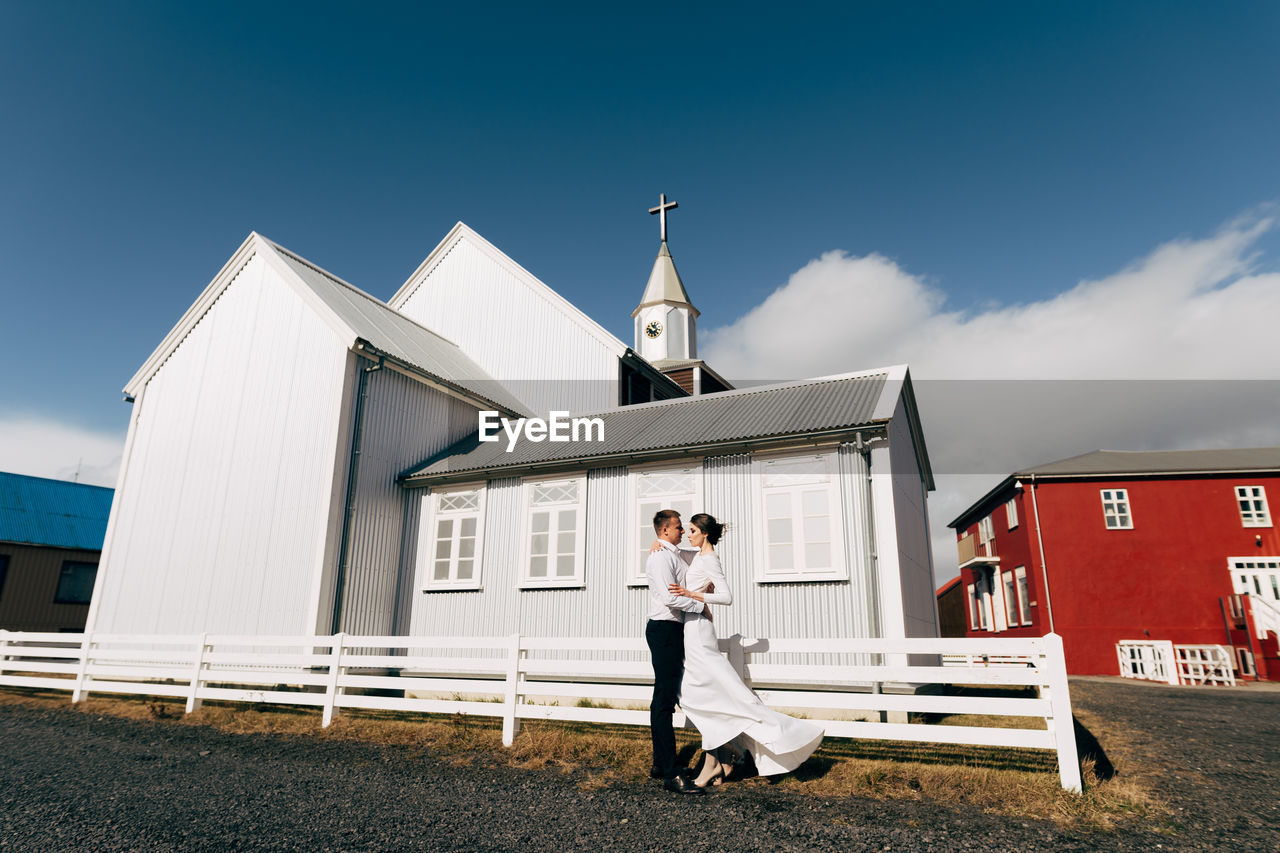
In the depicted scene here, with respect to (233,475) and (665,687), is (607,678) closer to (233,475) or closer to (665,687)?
(665,687)

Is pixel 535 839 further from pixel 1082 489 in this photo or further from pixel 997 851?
pixel 1082 489

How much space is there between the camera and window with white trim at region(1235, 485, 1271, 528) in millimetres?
24406

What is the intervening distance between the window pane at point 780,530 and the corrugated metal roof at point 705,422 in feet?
4.28

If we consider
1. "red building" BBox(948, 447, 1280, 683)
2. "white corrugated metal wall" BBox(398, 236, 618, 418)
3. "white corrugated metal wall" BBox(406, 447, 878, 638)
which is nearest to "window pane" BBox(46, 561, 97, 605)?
"white corrugated metal wall" BBox(398, 236, 618, 418)

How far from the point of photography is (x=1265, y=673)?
71.7 feet

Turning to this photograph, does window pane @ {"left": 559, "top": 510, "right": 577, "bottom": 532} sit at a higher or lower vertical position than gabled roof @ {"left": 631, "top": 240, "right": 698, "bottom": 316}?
lower

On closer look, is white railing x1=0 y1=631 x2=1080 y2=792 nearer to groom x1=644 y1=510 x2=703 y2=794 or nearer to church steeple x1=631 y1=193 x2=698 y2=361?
groom x1=644 y1=510 x2=703 y2=794

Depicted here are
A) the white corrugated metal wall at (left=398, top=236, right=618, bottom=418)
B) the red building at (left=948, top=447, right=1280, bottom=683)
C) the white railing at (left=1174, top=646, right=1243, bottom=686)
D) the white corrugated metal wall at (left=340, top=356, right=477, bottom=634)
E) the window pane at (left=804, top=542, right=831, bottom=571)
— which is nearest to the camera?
the window pane at (left=804, top=542, right=831, bottom=571)

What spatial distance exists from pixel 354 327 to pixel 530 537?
5.47m

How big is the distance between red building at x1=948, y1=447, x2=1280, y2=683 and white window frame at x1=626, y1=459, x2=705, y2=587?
61.0ft

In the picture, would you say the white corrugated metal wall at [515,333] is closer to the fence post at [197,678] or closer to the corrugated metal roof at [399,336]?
the corrugated metal roof at [399,336]

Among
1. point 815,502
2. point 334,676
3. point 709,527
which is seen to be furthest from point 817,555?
point 334,676

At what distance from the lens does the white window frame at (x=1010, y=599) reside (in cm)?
2877

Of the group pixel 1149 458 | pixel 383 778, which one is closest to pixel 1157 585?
pixel 1149 458
